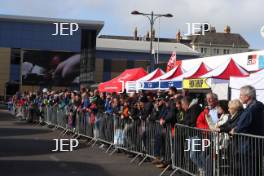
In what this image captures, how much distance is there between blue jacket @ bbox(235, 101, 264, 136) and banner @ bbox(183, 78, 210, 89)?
31.7 feet

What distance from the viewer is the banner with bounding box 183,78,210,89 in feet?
60.5

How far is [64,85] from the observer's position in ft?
252

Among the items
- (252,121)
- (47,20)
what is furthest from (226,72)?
(47,20)

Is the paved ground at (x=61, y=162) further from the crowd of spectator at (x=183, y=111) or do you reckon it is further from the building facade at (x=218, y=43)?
the building facade at (x=218, y=43)

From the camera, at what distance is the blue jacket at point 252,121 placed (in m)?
8.48

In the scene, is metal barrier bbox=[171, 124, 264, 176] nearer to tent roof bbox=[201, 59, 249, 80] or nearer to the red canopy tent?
tent roof bbox=[201, 59, 249, 80]

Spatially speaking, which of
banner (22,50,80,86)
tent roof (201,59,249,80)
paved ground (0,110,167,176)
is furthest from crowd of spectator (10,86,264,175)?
banner (22,50,80,86)

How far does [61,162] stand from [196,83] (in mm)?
7699

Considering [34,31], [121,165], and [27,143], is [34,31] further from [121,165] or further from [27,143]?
[121,165]

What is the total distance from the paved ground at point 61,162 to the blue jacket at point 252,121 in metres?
3.23

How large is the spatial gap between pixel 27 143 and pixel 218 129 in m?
9.46

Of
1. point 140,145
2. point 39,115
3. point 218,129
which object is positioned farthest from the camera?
point 39,115

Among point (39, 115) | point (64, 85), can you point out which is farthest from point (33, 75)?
point (39, 115)

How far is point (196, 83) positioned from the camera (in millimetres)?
19203
